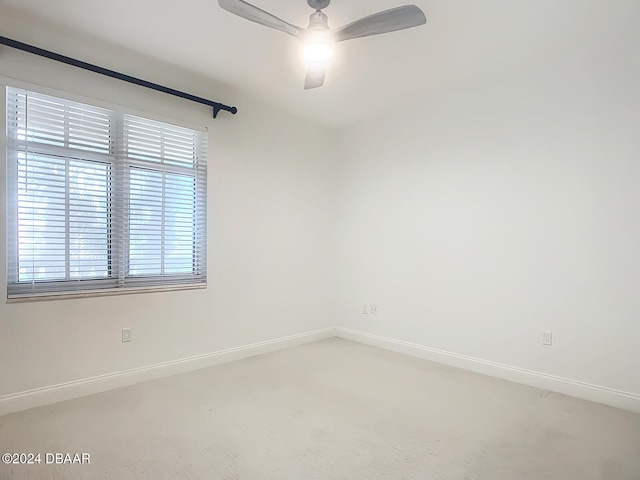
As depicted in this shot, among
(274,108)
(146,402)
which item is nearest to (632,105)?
(274,108)

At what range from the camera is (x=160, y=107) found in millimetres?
3115

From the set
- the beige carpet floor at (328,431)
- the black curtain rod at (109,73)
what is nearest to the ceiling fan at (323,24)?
the black curtain rod at (109,73)

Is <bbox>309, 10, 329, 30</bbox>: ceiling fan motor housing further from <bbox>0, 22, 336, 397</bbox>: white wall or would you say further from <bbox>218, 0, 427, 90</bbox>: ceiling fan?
<bbox>0, 22, 336, 397</bbox>: white wall

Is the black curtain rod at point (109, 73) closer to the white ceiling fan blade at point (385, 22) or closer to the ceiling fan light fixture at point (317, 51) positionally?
the ceiling fan light fixture at point (317, 51)

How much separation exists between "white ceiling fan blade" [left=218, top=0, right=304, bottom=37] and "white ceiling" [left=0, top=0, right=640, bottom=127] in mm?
310

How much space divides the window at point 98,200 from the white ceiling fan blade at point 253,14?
4.96 ft

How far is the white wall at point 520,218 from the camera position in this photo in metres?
2.65

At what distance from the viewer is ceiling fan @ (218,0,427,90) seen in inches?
75.4

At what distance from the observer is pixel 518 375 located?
3.07 meters

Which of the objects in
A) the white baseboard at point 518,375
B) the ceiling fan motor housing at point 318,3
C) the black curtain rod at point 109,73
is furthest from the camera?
the white baseboard at point 518,375

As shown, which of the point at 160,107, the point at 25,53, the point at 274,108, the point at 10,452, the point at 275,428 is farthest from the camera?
the point at 274,108

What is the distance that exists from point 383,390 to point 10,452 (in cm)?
231

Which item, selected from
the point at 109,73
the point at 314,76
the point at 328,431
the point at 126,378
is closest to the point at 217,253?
the point at 126,378

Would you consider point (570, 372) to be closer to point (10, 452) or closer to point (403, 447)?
point (403, 447)
